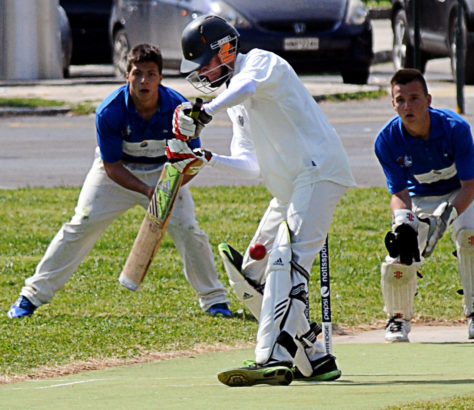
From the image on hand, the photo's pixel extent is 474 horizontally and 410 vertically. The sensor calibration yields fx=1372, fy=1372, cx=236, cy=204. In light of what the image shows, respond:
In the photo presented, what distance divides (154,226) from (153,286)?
319 centimetres

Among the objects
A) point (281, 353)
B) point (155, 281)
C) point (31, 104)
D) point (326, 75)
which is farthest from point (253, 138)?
point (326, 75)

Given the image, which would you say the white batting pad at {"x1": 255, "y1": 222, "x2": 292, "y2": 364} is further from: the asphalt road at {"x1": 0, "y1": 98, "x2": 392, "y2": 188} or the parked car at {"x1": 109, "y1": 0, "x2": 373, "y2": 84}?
the parked car at {"x1": 109, "y1": 0, "x2": 373, "y2": 84}

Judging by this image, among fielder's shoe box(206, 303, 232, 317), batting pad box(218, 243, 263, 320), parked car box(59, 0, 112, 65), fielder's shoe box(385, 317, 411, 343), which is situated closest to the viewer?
batting pad box(218, 243, 263, 320)

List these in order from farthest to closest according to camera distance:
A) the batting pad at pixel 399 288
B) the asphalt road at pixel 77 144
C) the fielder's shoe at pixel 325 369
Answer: the asphalt road at pixel 77 144 → the batting pad at pixel 399 288 → the fielder's shoe at pixel 325 369

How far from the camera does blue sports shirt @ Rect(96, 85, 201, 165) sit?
30.7 feet

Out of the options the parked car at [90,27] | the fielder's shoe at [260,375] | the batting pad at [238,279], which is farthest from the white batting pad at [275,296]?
the parked car at [90,27]

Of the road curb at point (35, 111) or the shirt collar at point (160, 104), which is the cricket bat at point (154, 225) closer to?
the shirt collar at point (160, 104)

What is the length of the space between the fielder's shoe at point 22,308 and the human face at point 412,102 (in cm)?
304

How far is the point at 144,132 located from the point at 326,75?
616 inches

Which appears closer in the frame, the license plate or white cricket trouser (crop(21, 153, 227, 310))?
white cricket trouser (crop(21, 153, 227, 310))

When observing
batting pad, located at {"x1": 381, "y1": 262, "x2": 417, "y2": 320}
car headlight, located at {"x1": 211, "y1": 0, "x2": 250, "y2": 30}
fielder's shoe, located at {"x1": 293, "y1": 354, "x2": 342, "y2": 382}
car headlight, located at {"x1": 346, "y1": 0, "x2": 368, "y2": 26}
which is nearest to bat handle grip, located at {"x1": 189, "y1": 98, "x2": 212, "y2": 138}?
fielder's shoe, located at {"x1": 293, "y1": 354, "x2": 342, "y2": 382}

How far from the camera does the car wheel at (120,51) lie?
23234mm

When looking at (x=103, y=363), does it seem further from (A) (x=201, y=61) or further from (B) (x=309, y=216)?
(A) (x=201, y=61)

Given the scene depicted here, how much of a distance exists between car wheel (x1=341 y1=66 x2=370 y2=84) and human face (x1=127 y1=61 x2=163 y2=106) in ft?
43.3
